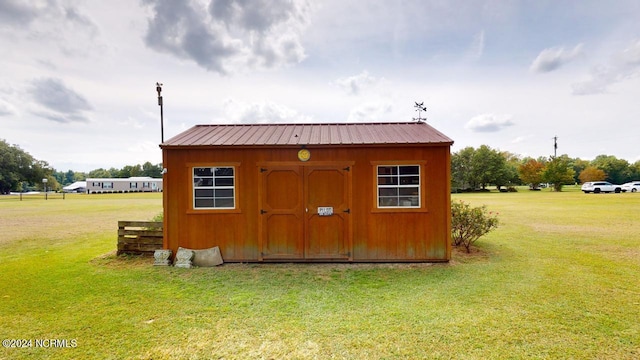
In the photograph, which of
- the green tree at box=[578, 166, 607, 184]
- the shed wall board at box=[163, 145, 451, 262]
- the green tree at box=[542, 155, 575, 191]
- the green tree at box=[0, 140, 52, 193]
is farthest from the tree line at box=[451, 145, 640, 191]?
the green tree at box=[0, 140, 52, 193]

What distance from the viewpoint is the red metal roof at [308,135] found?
6.70 metres

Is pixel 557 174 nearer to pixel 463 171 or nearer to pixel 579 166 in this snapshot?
pixel 463 171

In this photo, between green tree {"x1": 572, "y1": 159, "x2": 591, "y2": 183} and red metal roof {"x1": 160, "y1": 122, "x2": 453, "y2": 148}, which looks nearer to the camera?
red metal roof {"x1": 160, "y1": 122, "x2": 453, "y2": 148}

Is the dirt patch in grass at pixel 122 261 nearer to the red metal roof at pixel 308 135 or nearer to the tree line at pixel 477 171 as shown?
the red metal roof at pixel 308 135

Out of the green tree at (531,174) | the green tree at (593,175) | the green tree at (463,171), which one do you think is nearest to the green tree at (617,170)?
the green tree at (593,175)

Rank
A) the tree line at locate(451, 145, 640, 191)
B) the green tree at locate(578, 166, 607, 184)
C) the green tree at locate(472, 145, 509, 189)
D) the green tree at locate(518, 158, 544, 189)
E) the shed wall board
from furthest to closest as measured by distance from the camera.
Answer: the green tree at locate(578, 166, 607, 184), the green tree at locate(518, 158, 544, 189), the green tree at locate(472, 145, 509, 189), the tree line at locate(451, 145, 640, 191), the shed wall board

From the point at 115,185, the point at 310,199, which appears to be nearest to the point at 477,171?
the point at 310,199

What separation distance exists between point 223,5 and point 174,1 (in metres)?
1.82

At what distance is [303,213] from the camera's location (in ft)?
22.1

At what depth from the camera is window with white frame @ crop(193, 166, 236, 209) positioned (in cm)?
680

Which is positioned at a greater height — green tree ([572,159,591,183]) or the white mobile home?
green tree ([572,159,591,183])

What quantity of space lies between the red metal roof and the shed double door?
2.36ft

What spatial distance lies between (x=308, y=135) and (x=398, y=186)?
2.59 meters

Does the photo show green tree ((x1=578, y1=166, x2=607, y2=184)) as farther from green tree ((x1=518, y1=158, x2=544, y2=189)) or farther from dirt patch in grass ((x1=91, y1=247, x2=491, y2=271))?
dirt patch in grass ((x1=91, y1=247, x2=491, y2=271))
